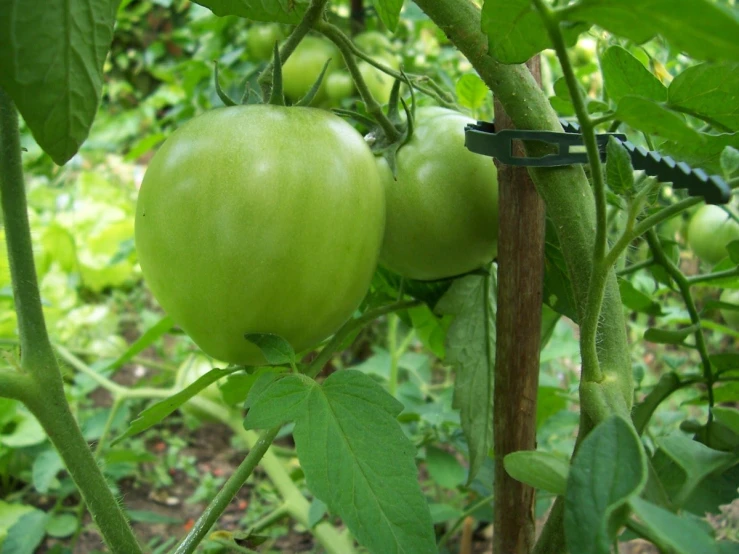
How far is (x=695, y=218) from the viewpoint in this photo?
1.01m

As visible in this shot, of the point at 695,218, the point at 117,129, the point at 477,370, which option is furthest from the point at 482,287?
the point at 117,129

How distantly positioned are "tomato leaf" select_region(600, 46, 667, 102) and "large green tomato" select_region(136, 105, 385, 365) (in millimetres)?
177

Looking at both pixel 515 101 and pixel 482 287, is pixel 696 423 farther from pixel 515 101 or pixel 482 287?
pixel 515 101

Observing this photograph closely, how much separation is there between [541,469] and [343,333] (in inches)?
11.8

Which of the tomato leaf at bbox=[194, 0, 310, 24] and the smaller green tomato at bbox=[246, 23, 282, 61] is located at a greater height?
the tomato leaf at bbox=[194, 0, 310, 24]

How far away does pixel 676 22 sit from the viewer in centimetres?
26

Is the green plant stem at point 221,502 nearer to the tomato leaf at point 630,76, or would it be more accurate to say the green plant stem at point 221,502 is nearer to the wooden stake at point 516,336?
the wooden stake at point 516,336

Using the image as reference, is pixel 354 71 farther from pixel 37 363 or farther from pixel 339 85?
pixel 339 85

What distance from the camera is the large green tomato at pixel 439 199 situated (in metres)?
0.57

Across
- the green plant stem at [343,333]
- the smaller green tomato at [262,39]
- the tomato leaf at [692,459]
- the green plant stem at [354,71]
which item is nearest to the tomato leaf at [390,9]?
the green plant stem at [354,71]

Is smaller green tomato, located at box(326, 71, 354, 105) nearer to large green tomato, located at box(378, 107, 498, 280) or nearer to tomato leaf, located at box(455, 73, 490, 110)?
tomato leaf, located at box(455, 73, 490, 110)

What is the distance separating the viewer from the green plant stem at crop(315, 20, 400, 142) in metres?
0.52

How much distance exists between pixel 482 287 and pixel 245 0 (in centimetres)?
36

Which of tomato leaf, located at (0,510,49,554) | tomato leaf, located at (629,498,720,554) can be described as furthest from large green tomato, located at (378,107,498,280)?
tomato leaf, located at (0,510,49,554)
